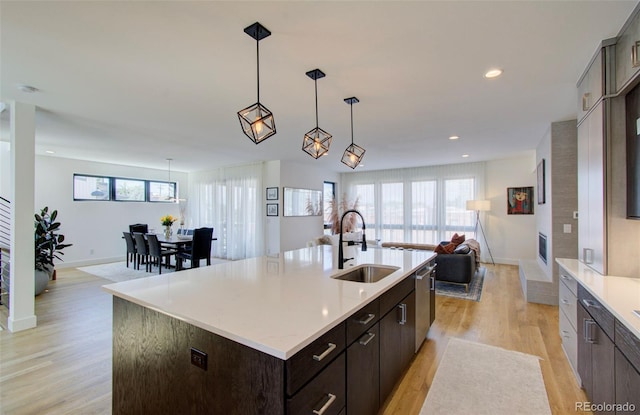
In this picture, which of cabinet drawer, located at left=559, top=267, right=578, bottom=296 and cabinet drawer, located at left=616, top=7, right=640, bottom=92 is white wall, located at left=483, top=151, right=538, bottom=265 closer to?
cabinet drawer, located at left=559, top=267, right=578, bottom=296

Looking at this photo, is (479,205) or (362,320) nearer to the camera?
(362,320)

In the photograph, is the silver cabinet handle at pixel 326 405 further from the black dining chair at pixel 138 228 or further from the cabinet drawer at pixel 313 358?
the black dining chair at pixel 138 228

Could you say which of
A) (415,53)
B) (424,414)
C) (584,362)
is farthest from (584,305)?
(415,53)

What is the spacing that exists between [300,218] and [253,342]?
6540 millimetres

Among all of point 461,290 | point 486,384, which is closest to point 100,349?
point 486,384

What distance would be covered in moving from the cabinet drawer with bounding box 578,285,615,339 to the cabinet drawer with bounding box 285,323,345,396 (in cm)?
150

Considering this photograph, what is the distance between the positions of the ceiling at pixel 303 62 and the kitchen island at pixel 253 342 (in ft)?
5.51

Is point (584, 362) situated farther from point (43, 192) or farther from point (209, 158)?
point (43, 192)

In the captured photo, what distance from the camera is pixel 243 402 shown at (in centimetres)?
115

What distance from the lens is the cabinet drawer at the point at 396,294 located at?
185cm

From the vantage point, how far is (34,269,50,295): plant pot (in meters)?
4.46

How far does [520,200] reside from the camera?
6.86 meters

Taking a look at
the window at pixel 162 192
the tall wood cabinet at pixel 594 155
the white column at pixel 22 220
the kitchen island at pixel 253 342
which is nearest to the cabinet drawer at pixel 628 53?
the tall wood cabinet at pixel 594 155

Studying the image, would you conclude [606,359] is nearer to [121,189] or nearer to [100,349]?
[100,349]
